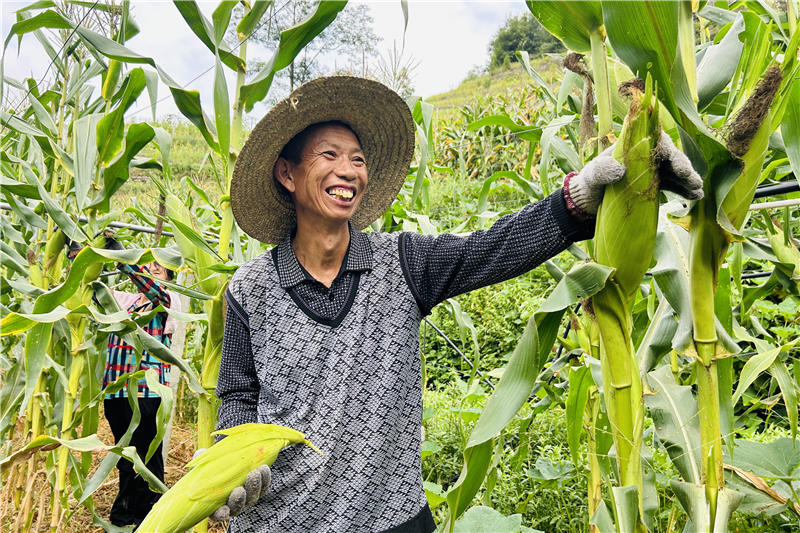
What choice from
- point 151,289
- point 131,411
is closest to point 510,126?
point 151,289

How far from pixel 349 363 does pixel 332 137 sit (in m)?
0.54

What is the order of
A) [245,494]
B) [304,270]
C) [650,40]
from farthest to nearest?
[304,270] → [245,494] → [650,40]

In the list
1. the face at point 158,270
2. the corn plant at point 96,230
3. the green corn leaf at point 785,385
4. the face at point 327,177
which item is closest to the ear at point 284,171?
the face at point 327,177

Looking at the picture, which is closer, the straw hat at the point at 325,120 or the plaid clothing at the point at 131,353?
the straw hat at the point at 325,120

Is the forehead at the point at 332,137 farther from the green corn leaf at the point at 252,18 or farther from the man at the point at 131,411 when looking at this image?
the man at the point at 131,411

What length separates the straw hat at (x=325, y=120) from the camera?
1.37 metres

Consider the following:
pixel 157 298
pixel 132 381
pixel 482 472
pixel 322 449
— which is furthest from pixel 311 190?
pixel 157 298

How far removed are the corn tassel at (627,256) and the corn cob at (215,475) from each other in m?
0.61

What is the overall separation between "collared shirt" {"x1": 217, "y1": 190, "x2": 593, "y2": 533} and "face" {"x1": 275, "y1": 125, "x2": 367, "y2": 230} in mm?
97

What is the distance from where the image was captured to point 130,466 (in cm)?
278

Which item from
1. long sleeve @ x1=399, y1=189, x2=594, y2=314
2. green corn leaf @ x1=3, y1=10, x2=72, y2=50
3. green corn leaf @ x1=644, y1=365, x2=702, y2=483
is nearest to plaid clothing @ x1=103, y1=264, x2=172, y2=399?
green corn leaf @ x1=3, y1=10, x2=72, y2=50

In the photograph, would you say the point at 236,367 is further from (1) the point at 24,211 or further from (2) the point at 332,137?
(1) the point at 24,211

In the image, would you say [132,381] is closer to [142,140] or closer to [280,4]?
[142,140]

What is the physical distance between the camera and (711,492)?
0.83m
